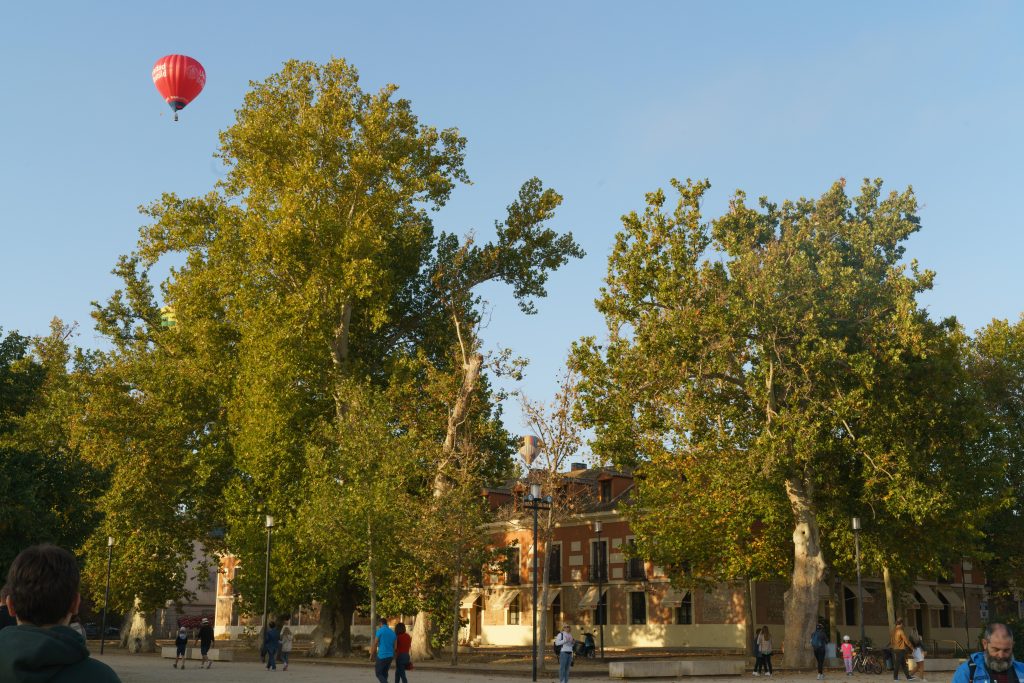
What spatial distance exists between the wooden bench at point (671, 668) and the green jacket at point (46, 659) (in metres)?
25.1

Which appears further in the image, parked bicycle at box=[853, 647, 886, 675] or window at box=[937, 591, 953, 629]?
window at box=[937, 591, 953, 629]

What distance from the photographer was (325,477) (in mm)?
35344

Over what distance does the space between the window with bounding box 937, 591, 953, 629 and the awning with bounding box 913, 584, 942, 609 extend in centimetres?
193

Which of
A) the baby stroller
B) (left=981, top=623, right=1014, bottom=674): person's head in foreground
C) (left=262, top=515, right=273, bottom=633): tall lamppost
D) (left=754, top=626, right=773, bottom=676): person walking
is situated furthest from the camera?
the baby stroller

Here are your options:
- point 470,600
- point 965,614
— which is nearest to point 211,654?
point 470,600

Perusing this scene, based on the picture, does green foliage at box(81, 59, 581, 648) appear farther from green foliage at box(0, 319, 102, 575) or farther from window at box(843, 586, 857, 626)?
window at box(843, 586, 857, 626)

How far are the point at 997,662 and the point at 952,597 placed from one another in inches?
2246

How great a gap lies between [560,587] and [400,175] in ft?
86.0

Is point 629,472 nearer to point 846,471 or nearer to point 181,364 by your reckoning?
point 846,471

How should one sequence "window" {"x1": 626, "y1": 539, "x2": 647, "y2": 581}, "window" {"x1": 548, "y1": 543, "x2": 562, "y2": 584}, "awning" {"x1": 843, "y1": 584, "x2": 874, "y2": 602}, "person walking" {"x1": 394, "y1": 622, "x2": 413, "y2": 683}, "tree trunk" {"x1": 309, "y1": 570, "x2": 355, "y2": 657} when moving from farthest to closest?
"window" {"x1": 548, "y1": 543, "x2": 562, "y2": 584} → "window" {"x1": 626, "y1": 539, "x2": 647, "y2": 581} → "awning" {"x1": 843, "y1": 584, "x2": 874, "y2": 602} → "tree trunk" {"x1": 309, "y1": 570, "x2": 355, "y2": 657} → "person walking" {"x1": 394, "y1": 622, "x2": 413, "y2": 683}

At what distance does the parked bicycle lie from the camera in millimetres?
33156

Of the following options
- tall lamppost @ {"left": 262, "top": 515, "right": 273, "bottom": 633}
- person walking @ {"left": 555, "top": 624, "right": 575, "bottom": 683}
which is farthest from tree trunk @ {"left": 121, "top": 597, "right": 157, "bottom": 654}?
person walking @ {"left": 555, "top": 624, "right": 575, "bottom": 683}

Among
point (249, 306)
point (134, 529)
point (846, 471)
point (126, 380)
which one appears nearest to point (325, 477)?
point (249, 306)

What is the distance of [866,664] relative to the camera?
33.2 m
